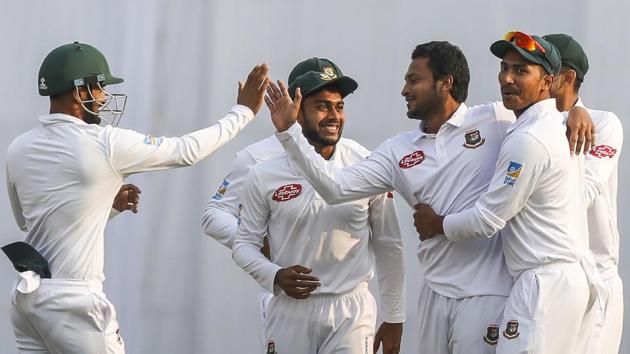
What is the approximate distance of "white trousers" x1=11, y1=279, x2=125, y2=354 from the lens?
400 cm

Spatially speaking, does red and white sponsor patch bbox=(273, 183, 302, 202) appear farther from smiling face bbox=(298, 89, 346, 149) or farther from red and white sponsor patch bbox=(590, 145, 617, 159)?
red and white sponsor patch bbox=(590, 145, 617, 159)

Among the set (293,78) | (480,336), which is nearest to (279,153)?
(293,78)

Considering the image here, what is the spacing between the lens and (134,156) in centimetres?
407

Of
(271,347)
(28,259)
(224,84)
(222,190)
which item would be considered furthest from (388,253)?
(224,84)

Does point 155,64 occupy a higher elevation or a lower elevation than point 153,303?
higher

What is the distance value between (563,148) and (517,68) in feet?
0.96

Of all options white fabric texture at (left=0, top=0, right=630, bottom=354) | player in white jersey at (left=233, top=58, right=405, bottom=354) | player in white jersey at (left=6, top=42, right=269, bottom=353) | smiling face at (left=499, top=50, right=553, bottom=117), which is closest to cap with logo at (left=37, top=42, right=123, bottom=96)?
player in white jersey at (left=6, top=42, right=269, bottom=353)

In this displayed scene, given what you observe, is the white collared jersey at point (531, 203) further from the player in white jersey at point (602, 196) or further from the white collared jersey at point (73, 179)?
the white collared jersey at point (73, 179)

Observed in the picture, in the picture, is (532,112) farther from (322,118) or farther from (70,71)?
(70,71)

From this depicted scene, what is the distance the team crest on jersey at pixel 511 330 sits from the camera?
3.95 meters

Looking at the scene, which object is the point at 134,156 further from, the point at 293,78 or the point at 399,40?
the point at 399,40

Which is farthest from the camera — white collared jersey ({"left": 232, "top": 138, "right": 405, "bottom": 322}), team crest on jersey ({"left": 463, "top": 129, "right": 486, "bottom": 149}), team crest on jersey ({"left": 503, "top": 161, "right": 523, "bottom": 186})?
white collared jersey ({"left": 232, "top": 138, "right": 405, "bottom": 322})

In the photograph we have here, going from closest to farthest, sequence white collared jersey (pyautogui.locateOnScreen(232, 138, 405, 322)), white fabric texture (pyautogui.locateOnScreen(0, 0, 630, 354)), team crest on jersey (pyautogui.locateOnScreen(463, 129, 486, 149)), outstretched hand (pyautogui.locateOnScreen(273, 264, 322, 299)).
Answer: team crest on jersey (pyautogui.locateOnScreen(463, 129, 486, 149)) → outstretched hand (pyautogui.locateOnScreen(273, 264, 322, 299)) → white collared jersey (pyautogui.locateOnScreen(232, 138, 405, 322)) → white fabric texture (pyautogui.locateOnScreen(0, 0, 630, 354))

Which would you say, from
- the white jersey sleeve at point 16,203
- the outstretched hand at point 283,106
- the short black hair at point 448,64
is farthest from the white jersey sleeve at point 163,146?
the short black hair at point 448,64
